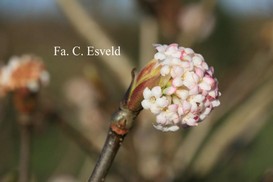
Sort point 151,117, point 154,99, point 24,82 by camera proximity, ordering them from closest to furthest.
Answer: point 154,99 < point 24,82 < point 151,117

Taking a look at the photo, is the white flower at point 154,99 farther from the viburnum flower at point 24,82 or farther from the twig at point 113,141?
the viburnum flower at point 24,82

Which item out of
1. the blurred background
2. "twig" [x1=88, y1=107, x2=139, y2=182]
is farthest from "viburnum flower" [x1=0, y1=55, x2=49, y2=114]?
"twig" [x1=88, y1=107, x2=139, y2=182]

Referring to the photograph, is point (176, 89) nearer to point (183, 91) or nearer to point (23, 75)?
point (183, 91)

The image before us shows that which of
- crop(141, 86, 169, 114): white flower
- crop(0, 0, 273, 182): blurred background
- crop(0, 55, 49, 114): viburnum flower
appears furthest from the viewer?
crop(0, 0, 273, 182): blurred background

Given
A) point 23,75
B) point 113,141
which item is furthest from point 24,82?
point 113,141

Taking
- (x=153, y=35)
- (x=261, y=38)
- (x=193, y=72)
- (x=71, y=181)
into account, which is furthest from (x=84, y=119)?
(x=193, y=72)

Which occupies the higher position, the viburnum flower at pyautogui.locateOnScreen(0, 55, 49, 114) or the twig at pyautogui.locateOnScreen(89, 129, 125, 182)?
the viburnum flower at pyautogui.locateOnScreen(0, 55, 49, 114)

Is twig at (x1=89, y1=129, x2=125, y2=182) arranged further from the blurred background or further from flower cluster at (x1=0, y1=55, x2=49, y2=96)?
the blurred background

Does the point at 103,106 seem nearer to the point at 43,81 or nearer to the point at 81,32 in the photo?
the point at 81,32
